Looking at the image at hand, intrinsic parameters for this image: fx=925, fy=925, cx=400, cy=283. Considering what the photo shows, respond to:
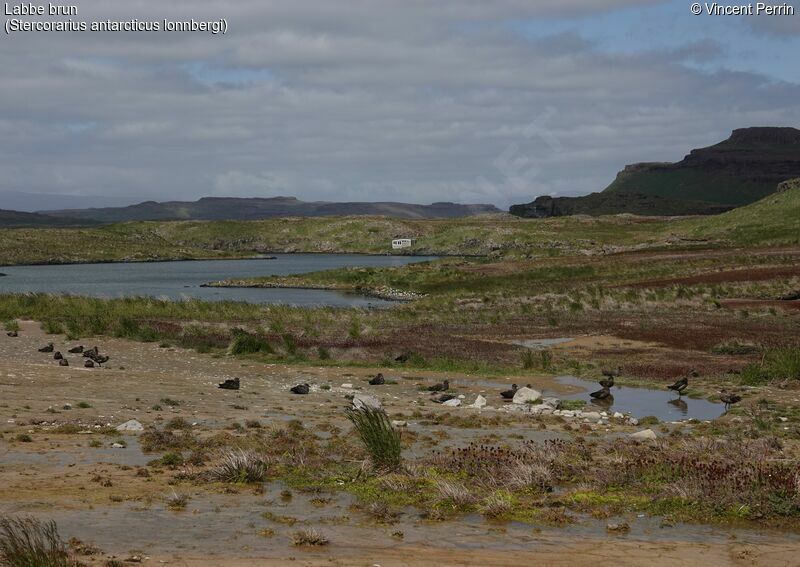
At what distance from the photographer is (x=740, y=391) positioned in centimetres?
2688

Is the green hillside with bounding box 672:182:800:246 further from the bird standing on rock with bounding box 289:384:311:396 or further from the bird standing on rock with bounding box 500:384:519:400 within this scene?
the bird standing on rock with bounding box 289:384:311:396

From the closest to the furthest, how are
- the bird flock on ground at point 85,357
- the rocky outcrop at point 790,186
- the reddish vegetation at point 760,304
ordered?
1. the bird flock on ground at point 85,357
2. the reddish vegetation at point 760,304
3. the rocky outcrop at point 790,186

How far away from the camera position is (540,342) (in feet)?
135

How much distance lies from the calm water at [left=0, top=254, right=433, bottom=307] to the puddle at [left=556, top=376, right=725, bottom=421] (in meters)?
38.6

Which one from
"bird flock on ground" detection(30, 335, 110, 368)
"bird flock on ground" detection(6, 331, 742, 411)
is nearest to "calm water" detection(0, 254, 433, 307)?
"bird flock on ground" detection(30, 335, 110, 368)

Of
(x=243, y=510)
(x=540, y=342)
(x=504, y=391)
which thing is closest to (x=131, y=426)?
(x=243, y=510)

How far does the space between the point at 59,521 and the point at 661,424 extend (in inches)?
572

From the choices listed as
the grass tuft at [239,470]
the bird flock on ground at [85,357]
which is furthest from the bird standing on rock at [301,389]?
the grass tuft at [239,470]

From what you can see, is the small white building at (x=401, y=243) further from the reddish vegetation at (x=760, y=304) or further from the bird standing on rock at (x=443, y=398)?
the bird standing on rock at (x=443, y=398)

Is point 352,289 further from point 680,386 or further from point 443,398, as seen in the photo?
point 443,398

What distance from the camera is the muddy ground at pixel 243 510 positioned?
37.5 ft

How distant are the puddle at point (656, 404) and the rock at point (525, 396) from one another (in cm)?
155

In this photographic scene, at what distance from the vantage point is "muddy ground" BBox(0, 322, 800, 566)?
37.5 feet

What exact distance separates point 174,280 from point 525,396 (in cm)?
8726
